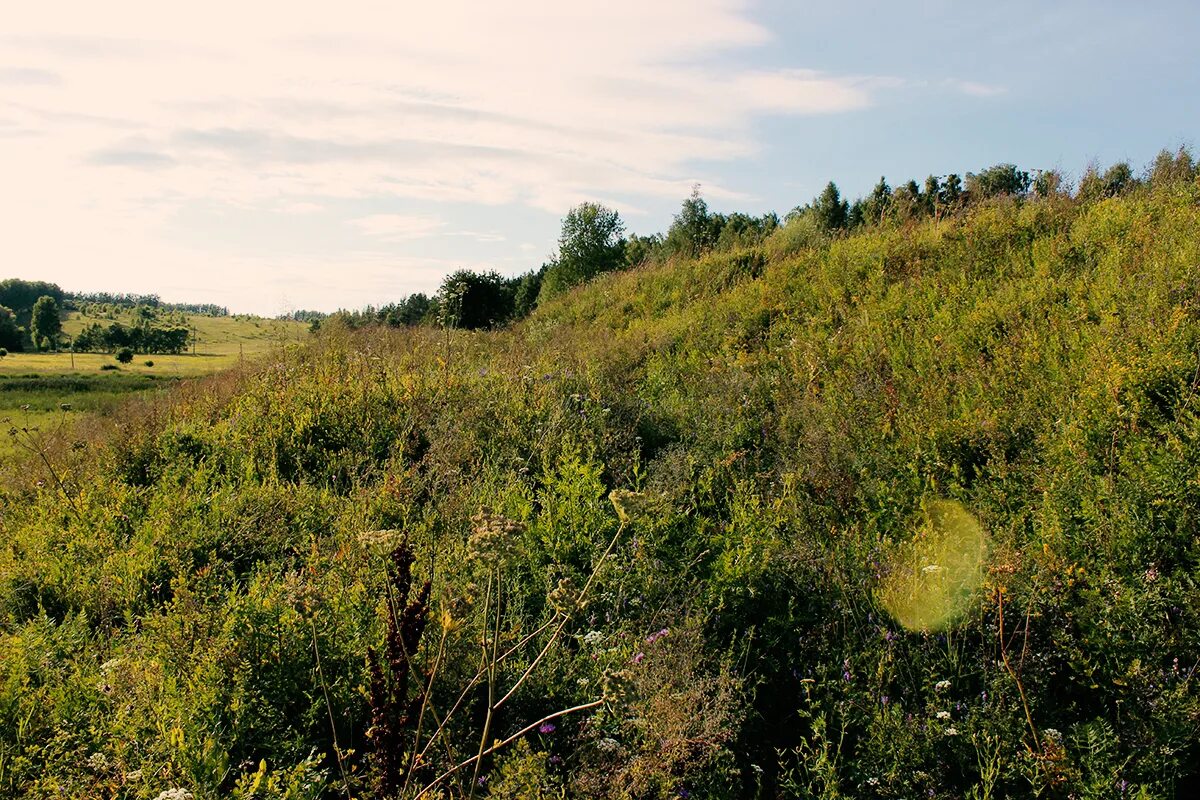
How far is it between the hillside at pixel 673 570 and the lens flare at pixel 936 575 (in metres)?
0.02

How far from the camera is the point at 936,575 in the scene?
405 centimetres

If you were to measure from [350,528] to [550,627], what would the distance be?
5.92 ft

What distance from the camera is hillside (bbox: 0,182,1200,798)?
2.90 m

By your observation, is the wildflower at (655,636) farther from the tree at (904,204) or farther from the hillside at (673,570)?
the tree at (904,204)

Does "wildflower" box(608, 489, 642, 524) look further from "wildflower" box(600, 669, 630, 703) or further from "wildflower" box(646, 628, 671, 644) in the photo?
"wildflower" box(646, 628, 671, 644)

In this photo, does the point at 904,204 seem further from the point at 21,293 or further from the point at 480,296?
the point at 21,293

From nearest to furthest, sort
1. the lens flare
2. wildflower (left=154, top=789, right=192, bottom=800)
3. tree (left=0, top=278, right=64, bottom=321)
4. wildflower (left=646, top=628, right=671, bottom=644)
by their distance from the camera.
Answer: wildflower (left=154, top=789, right=192, bottom=800), wildflower (left=646, top=628, right=671, bottom=644), the lens flare, tree (left=0, top=278, right=64, bottom=321)

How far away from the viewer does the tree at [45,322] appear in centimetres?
7544

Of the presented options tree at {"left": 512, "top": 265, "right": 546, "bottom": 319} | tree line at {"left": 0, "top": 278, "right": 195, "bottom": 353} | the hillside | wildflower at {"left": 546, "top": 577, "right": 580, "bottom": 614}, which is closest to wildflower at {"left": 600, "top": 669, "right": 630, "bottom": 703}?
the hillside

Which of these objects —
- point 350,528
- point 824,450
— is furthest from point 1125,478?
point 350,528

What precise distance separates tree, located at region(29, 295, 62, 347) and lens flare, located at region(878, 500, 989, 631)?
298 ft

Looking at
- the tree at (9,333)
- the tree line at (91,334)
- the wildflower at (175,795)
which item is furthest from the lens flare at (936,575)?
the tree at (9,333)

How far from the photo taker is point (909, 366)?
→ 7.04 meters

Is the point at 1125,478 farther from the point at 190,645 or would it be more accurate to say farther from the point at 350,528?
the point at 190,645
